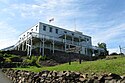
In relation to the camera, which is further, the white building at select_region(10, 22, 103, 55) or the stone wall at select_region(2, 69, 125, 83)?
the white building at select_region(10, 22, 103, 55)

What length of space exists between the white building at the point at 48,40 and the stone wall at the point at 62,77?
29596 mm

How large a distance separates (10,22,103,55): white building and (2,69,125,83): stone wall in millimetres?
29596

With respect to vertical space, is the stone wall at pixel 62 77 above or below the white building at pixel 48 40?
below

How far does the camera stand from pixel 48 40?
53875 mm

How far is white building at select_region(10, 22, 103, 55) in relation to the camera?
52.6 meters

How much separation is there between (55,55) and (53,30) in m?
11.6

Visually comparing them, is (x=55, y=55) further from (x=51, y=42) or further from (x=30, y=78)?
(x=30, y=78)

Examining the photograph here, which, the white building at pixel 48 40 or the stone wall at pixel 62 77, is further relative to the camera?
the white building at pixel 48 40

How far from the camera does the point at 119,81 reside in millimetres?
8594

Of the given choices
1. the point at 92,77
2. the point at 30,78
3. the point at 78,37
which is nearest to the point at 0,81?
the point at 30,78

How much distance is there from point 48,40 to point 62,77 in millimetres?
41466

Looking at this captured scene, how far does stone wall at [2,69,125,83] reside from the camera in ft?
30.2

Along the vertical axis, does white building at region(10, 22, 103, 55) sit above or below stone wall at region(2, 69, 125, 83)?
above

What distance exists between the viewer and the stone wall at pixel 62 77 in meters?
9.22
